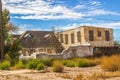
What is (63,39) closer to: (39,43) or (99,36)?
(39,43)

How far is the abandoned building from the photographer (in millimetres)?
61406

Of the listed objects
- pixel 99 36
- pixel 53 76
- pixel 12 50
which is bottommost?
pixel 53 76

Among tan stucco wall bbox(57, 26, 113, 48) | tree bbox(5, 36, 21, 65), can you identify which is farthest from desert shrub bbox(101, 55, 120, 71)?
tan stucco wall bbox(57, 26, 113, 48)

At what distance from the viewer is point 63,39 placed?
6869 cm

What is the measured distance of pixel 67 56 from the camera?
47.1m

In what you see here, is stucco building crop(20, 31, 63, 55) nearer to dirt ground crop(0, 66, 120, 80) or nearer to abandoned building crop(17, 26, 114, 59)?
abandoned building crop(17, 26, 114, 59)

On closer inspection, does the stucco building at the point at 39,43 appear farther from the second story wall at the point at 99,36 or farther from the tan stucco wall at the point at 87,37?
the second story wall at the point at 99,36

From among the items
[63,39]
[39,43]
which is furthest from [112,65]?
[63,39]

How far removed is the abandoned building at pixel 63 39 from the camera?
61.4 m

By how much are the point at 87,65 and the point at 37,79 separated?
13.2 m

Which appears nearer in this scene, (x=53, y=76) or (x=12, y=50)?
(x=53, y=76)

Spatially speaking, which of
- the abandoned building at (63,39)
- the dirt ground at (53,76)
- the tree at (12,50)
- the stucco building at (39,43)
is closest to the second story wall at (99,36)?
the abandoned building at (63,39)

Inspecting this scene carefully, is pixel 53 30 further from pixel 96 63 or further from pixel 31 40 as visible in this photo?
pixel 96 63

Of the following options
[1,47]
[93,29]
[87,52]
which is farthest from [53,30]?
[1,47]
